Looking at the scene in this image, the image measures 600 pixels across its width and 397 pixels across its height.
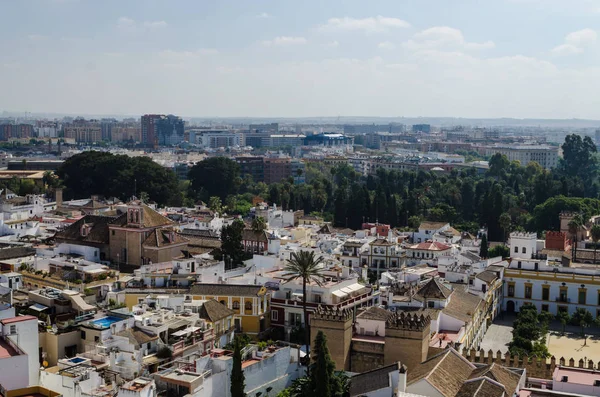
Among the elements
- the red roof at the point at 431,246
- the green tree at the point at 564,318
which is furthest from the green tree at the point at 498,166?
the green tree at the point at 564,318

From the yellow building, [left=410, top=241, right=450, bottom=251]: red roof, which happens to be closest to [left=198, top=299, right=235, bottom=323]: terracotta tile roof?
the yellow building

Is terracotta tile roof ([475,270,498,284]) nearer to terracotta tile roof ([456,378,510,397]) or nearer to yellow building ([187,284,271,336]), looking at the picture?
yellow building ([187,284,271,336])

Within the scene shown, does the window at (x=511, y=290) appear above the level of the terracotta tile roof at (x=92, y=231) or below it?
below

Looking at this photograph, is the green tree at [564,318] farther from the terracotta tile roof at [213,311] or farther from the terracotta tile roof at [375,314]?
the terracotta tile roof at [213,311]

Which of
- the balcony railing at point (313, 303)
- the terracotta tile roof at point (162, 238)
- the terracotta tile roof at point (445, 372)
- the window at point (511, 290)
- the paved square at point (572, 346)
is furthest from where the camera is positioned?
the window at point (511, 290)

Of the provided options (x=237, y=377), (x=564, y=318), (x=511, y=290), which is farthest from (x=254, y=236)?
(x=237, y=377)

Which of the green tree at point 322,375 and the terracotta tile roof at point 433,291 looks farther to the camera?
the terracotta tile roof at point 433,291
